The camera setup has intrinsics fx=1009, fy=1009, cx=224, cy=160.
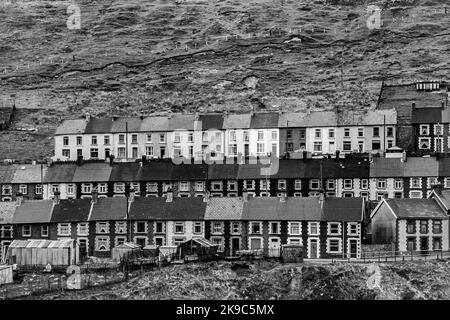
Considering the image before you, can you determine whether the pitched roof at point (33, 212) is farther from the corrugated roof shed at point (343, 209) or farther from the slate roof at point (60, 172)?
the corrugated roof shed at point (343, 209)

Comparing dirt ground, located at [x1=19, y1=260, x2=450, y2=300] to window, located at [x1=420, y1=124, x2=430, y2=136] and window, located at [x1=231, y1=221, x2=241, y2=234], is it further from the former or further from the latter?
window, located at [x1=420, y1=124, x2=430, y2=136]

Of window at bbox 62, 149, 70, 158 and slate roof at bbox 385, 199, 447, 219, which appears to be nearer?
slate roof at bbox 385, 199, 447, 219

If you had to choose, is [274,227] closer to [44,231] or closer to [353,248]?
[353,248]

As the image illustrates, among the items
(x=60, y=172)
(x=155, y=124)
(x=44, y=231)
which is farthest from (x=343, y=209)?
(x=155, y=124)

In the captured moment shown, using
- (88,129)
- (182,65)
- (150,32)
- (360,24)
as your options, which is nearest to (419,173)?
(88,129)

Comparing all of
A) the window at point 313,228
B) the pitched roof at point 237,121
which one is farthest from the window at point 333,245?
the pitched roof at point 237,121

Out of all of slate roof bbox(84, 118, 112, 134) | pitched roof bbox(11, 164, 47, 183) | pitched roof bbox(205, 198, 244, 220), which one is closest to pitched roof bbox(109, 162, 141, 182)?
pitched roof bbox(11, 164, 47, 183)

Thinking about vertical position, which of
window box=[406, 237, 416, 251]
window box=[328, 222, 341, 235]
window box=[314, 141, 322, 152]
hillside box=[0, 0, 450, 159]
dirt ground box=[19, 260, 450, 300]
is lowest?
dirt ground box=[19, 260, 450, 300]
